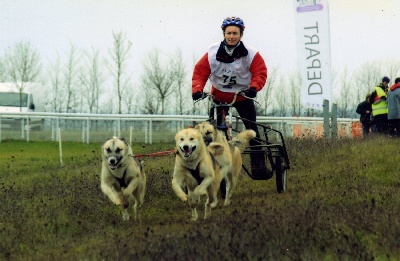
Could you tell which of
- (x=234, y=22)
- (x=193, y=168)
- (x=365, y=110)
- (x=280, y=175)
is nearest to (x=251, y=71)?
(x=234, y=22)

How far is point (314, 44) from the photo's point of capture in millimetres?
20156

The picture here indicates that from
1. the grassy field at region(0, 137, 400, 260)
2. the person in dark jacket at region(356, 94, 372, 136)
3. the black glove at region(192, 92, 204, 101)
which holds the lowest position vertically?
the grassy field at region(0, 137, 400, 260)

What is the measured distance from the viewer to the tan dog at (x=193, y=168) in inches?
306

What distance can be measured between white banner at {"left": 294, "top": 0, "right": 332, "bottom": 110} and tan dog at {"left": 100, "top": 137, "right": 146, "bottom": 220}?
494 inches

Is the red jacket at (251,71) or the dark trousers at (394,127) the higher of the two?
the red jacket at (251,71)

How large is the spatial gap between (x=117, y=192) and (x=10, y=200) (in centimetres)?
237

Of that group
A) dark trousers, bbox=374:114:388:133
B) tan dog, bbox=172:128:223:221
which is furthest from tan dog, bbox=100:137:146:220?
dark trousers, bbox=374:114:388:133

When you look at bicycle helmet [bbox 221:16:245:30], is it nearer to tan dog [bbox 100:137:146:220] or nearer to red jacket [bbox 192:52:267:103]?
red jacket [bbox 192:52:267:103]

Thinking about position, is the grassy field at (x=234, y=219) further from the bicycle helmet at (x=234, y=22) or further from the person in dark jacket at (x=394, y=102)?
the person in dark jacket at (x=394, y=102)

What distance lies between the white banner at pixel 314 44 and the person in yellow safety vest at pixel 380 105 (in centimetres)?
133

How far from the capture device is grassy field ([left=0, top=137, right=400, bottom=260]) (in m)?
5.59

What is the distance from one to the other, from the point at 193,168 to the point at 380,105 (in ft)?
44.4

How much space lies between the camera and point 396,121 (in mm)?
19500

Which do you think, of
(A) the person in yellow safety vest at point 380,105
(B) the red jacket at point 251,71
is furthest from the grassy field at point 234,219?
(A) the person in yellow safety vest at point 380,105
